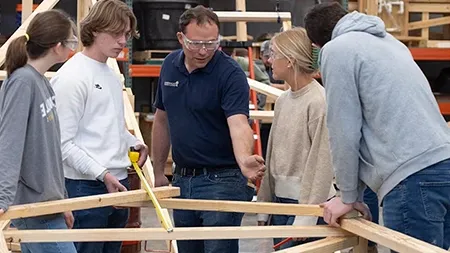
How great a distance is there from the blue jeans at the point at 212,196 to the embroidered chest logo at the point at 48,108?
3.32 feet

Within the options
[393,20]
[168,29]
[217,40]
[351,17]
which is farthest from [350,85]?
[393,20]

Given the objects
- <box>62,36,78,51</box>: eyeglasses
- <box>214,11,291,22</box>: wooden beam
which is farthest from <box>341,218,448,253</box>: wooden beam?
<box>214,11,291,22</box>: wooden beam

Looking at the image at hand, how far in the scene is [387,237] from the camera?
2982 mm

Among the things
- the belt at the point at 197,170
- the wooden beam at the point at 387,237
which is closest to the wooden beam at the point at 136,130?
the belt at the point at 197,170

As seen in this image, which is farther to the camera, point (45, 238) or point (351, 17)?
point (351, 17)

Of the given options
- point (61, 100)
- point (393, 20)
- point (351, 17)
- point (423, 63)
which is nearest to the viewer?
point (351, 17)

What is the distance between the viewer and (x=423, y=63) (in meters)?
12.0

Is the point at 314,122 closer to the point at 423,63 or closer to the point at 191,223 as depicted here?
the point at 191,223

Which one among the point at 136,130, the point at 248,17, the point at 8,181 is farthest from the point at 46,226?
the point at 248,17

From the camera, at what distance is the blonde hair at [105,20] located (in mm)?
3982

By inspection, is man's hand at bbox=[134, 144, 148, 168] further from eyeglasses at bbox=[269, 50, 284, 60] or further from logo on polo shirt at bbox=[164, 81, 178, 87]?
eyeglasses at bbox=[269, 50, 284, 60]

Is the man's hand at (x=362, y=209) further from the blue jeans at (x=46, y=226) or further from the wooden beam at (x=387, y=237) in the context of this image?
the blue jeans at (x=46, y=226)

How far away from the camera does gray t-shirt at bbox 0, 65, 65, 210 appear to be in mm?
3273

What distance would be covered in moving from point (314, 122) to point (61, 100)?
3.72 feet
